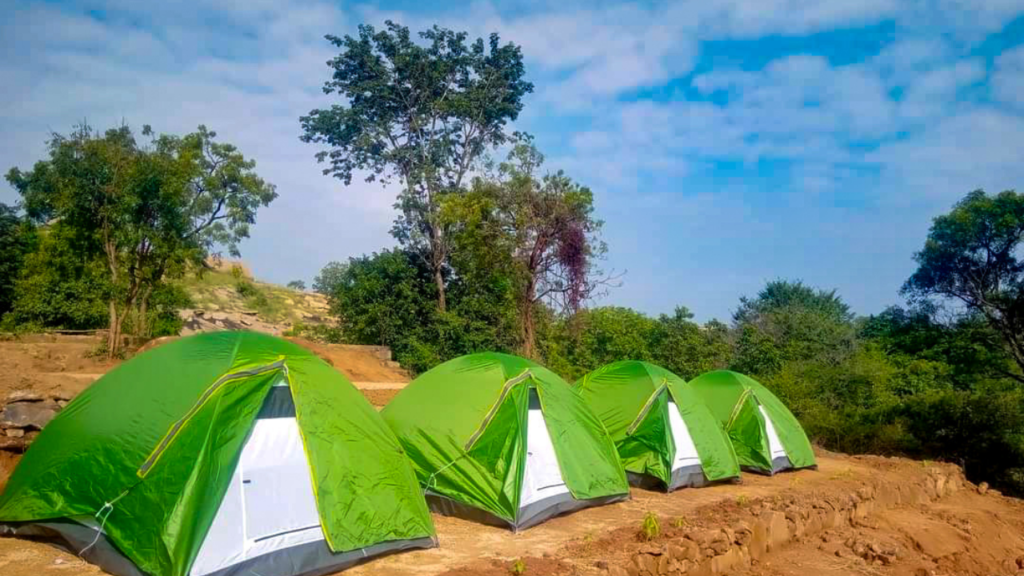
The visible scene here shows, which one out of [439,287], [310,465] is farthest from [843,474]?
[439,287]

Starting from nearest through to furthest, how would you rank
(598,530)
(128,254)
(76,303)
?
(598,530)
(128,254)
(76,303)

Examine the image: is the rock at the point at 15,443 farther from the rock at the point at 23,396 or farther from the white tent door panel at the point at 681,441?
the white tent door panel at the point at 681,441

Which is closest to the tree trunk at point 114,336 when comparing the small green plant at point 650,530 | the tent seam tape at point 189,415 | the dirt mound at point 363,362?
the dirt mound at point 363,362

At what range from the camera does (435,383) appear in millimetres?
9578

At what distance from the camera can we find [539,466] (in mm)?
8578

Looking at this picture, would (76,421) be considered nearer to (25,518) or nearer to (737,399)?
(25,518)

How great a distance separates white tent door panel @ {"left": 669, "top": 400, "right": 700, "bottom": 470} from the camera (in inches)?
444

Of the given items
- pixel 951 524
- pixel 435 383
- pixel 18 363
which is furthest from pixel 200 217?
pixel 951 524

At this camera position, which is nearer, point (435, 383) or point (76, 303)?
point (435, 383)

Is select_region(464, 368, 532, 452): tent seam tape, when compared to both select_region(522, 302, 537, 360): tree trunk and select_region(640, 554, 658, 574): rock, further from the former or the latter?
select_region(522, 302, 537, 360): tree trunk

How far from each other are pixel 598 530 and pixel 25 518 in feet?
18.4

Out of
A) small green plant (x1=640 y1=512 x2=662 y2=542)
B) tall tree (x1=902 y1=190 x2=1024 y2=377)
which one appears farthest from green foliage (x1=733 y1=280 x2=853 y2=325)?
small green plant (x1=640 y1=512 x2=662 y2=542)

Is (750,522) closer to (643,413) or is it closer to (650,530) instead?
(650,530)

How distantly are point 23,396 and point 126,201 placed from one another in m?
8.62
